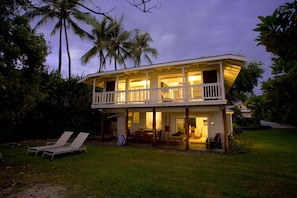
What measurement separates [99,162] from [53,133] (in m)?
9.92

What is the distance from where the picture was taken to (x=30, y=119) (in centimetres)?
1373

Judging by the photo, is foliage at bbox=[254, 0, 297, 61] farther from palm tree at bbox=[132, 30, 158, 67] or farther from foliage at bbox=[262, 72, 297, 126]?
palm tree at bbox=[132, 30, 158, 67]

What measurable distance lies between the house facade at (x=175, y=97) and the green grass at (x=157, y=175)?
315 centimetres

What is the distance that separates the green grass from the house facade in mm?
3149

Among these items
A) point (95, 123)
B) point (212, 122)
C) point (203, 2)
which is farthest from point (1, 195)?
point (95, 123)

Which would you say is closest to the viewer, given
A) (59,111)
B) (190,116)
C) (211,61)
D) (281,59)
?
(281,59)

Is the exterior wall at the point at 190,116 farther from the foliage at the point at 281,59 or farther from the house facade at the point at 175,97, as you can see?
the foliage at the point at 281,59

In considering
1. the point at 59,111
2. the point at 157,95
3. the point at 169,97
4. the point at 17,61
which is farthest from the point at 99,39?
the point at 17,61

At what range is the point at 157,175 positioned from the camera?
221 inches

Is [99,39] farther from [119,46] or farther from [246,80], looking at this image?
[246,80]

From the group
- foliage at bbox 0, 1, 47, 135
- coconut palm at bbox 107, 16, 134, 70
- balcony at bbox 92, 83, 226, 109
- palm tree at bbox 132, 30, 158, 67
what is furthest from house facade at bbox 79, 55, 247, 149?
palm tree at bbox 132, 30, 158, 67

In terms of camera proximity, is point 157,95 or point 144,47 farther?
point 144,47

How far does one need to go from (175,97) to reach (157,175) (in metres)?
8.18

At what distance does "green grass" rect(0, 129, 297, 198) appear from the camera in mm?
4383
